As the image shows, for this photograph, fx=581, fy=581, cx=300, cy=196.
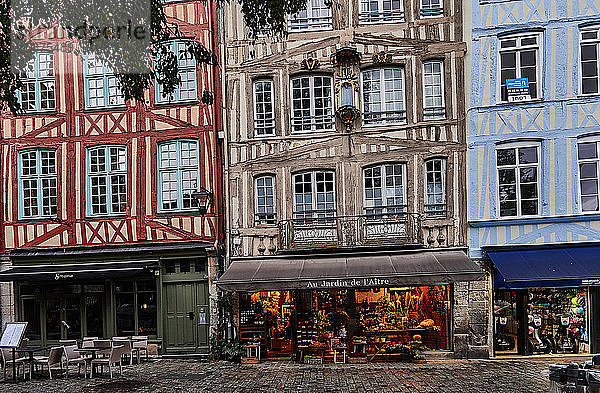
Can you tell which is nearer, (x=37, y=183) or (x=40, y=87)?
(x=37, y=183)

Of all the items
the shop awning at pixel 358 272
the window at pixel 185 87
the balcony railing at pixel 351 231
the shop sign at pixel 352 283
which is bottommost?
the shop sign at pixel 352 283

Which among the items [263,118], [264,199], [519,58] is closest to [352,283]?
[264,199]

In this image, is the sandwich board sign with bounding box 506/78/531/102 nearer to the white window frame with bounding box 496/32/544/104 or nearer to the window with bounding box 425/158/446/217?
the white window frame with bounding box 496/32/544/104

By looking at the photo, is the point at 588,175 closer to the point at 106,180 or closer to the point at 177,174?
the point at 177,174

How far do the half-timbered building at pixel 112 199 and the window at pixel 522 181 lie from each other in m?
6.98

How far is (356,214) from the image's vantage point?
13828 mm

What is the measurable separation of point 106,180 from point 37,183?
1.88 m

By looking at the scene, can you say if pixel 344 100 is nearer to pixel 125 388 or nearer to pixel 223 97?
pixel 223 97

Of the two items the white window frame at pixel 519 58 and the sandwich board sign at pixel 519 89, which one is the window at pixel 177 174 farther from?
the sandwich board sign at pixel 519 89

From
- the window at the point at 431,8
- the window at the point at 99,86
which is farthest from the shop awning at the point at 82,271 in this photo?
the window at the point at 431,8

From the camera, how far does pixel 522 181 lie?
13211mm

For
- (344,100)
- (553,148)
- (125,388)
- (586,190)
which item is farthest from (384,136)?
(125,388)

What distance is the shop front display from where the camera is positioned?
513 inches

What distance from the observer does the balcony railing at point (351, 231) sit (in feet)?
44.1
